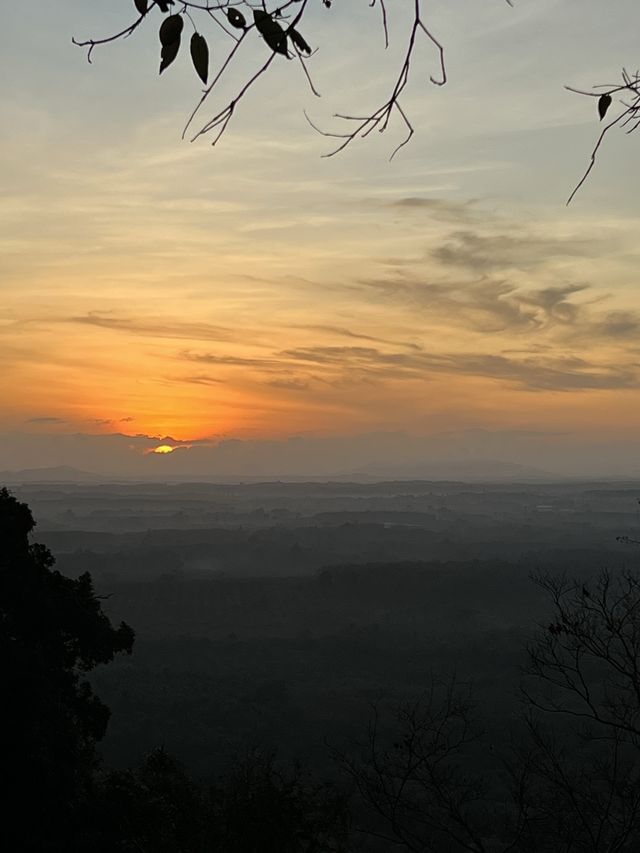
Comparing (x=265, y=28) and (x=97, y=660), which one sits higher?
(x=265, y=28)

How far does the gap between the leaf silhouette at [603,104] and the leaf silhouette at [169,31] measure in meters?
1.59

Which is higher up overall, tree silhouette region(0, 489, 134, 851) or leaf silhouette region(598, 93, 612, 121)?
leaf silhouette region(598, 93, 612, 121)

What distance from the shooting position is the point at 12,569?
17938 millimetres

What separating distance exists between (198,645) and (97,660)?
2841 inches

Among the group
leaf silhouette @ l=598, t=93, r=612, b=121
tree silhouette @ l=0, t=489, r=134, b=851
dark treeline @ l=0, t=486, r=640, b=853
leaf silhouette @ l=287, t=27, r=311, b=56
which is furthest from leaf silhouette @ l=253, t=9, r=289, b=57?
tree silhouette @ l=0, t=489, r=134, b=851

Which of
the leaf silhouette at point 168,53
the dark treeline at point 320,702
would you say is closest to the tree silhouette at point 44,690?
the dark treeline at point 320,702

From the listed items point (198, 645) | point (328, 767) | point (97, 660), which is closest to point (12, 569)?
point (97, 660)

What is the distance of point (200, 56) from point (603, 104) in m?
1.54

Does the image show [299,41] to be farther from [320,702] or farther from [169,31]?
[320,702]

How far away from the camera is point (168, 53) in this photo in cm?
262

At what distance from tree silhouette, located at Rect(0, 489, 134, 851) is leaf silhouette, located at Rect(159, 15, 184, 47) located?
14.7 metres

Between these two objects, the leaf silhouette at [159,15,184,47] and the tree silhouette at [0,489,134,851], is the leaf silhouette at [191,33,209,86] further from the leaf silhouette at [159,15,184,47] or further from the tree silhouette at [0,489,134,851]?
the tree silhouette at [0,489,134,851]

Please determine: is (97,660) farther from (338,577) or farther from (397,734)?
(338,577)

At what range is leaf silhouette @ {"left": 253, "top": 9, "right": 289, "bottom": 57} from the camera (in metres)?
2.75
